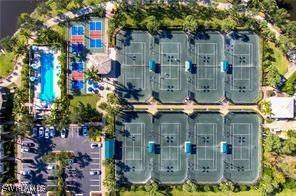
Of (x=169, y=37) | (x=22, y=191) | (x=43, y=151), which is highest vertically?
(x=169, y=37)

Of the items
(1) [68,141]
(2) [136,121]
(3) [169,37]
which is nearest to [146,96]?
(2) [136,121]

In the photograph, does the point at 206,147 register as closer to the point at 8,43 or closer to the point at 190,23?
the point at 190,23

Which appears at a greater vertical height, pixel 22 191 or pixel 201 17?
pixel 201 17

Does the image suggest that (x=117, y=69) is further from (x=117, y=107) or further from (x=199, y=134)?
(x=199, y=134)

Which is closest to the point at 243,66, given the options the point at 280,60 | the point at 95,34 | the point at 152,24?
the point at 280,60

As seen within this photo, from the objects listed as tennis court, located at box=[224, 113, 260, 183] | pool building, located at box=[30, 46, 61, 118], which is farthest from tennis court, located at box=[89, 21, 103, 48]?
tennis court, located at box=[224, 113, 260, 183]

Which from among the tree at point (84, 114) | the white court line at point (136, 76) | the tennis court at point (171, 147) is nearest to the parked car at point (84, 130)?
the tree at point (84, 114)
